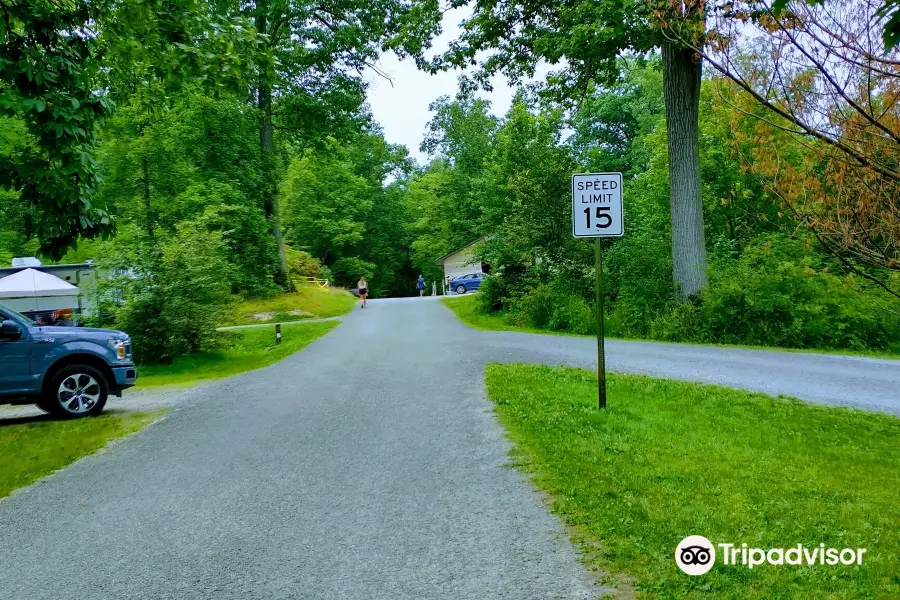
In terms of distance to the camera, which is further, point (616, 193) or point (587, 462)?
point (616, 193)

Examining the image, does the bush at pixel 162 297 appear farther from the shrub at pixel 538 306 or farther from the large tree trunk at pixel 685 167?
the large tree trunk at pixel 685 167

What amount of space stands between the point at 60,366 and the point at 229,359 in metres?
8.44

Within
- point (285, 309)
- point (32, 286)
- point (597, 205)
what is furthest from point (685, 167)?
point (32, 286)

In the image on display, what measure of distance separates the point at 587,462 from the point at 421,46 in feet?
51.8

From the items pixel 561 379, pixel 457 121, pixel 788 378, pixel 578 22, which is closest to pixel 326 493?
pixel 561 379

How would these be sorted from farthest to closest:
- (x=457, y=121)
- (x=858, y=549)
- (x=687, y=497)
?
1. (x=457, y=121)
2. (x=687, y=497)
3. (x=858, y=549)

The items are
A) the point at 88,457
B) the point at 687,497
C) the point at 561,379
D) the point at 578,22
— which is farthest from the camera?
the point at 578,22

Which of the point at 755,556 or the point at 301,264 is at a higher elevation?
the point at 301,264

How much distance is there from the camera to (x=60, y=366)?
1080cm

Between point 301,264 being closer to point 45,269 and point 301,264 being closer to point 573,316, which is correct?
point 45,269

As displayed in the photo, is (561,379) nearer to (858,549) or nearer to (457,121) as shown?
(858,549)

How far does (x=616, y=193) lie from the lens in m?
8.57

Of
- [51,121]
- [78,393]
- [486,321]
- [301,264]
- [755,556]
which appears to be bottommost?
[755,556]

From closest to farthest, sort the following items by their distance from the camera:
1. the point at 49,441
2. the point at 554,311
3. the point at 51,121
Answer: the point at 51,121 → the point at 49,441 → the point at 554,311
